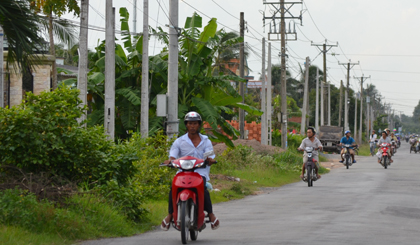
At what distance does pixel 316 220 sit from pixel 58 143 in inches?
181

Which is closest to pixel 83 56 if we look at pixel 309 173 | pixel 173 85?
pixel 173 85

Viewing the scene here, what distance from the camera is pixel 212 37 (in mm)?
24266

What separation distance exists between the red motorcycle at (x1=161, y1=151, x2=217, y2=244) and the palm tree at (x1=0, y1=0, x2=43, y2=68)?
164 inches

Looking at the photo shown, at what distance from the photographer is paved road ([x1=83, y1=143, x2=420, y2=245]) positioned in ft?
28.1

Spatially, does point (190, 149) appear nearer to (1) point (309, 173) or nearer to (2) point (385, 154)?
(1) point (309, 173)

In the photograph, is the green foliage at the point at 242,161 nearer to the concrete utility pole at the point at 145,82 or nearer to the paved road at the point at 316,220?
the concrete utility pole at the point at 145,82

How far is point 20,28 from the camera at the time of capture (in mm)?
10812

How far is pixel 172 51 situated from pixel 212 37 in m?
6.28

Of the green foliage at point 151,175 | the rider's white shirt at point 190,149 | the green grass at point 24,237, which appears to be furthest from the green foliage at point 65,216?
the green foliage at point 151,175

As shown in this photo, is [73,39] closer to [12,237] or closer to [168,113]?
[168,113]

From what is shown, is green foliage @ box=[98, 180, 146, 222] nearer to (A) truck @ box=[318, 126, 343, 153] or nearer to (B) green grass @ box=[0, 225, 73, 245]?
(B) green grass @ box=[0, 225, 73, 245]

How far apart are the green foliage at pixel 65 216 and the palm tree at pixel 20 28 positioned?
309 centimetres

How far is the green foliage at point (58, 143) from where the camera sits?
9.38 m

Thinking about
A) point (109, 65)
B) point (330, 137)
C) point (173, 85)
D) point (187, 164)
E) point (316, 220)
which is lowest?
point (316, 220)
